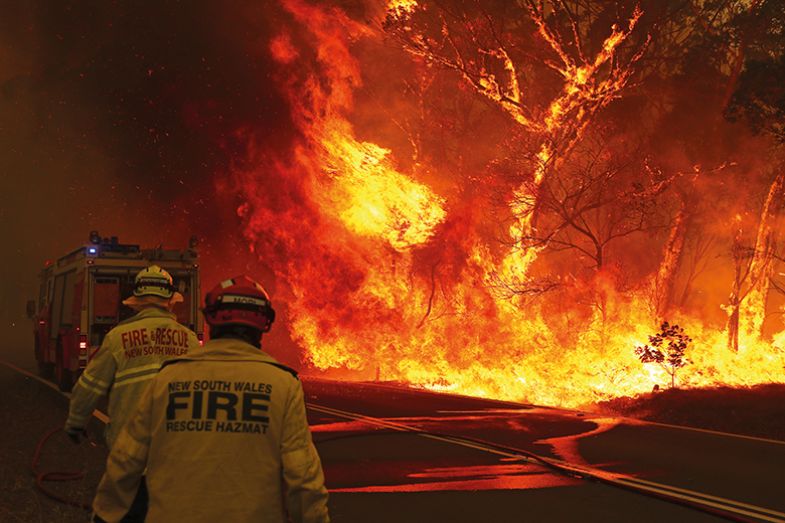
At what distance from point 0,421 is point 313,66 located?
1511cm

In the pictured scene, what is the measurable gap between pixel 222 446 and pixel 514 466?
704 cm

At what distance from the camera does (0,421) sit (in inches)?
551

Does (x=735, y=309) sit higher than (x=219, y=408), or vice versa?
(x=735, y=309)

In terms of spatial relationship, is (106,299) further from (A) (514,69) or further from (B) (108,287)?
(A) (514,69)

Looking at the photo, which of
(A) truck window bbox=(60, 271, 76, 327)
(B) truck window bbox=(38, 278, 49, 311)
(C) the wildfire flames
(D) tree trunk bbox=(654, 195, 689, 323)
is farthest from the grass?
(B) truck window bbox=(38, 278, 49, 311)

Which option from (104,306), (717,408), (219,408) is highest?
(104,306)

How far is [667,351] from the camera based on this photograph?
20.0 meters

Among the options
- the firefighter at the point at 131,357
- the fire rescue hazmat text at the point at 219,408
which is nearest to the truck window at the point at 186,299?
the firefighter at the point at 131,357

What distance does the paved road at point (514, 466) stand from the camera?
Result: 7.84 metres

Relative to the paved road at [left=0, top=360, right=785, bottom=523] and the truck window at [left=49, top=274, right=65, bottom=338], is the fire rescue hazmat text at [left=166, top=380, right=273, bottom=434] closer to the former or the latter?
the paved road at [left=0, top=360, right=785, bottom=523]

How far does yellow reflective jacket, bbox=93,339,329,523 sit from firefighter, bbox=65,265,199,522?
1.93m

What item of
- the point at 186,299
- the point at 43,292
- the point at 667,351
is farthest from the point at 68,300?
the point at 667,351

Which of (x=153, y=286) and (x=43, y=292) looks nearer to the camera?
(x=153, y=286)

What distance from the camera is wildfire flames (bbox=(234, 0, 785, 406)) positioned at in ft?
72.3
